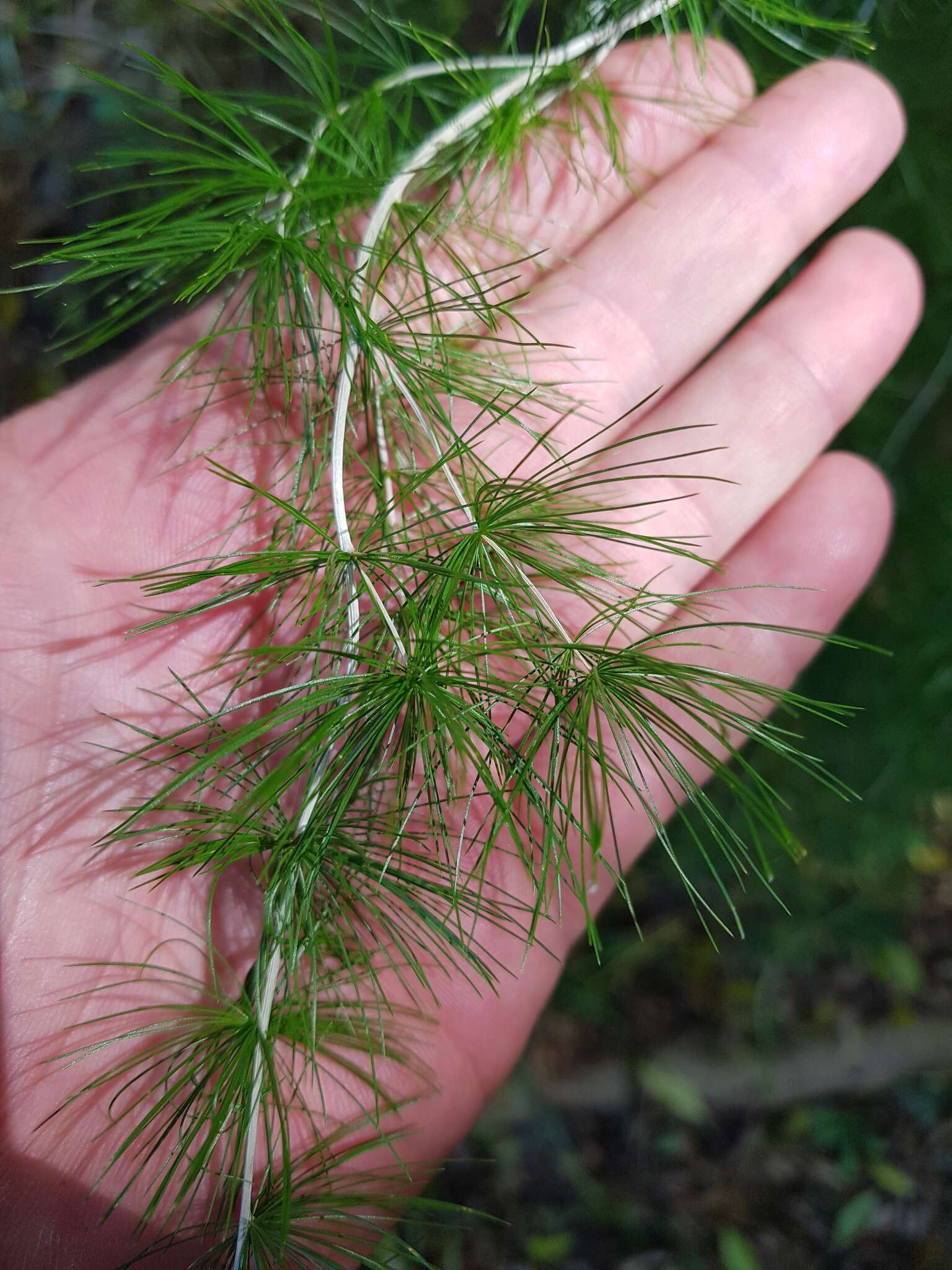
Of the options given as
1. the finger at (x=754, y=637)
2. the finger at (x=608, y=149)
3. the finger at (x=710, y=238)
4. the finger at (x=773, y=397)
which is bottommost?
the finger at (x=754, y=637)

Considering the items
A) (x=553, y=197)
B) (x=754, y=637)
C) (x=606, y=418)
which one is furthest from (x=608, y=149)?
(x=754, y=637)

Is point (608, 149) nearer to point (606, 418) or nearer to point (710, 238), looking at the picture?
point (710, 238)

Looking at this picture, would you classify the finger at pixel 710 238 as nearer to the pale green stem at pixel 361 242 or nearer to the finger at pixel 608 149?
the finger at pixel 608 149

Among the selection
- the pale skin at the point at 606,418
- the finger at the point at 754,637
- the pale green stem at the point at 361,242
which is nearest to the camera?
the pale green stem at the point at 361,242

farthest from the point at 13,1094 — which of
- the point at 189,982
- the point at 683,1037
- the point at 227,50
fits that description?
the point at 227,50

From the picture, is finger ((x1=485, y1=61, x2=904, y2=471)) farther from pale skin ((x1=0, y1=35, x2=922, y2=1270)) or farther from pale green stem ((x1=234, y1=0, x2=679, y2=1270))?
pale green stem ((x1=234, y1=0, x2=679, y2=1270))

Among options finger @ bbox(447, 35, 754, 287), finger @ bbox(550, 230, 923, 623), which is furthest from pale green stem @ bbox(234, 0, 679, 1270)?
finger @ bbox(550, 230, 923, 623)

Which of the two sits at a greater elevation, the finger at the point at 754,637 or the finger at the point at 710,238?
the finger at the point at 710,238

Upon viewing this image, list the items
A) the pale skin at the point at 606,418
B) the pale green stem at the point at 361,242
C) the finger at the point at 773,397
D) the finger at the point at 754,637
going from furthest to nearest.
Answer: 1. the finger at the point at 773,397
2. the finger at the point at 754,637
3. the pale skin at the point at 606,418
4. the pale green stem at the point at 361,242

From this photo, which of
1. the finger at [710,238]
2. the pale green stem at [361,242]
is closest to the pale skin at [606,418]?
the finger at [710,238]
